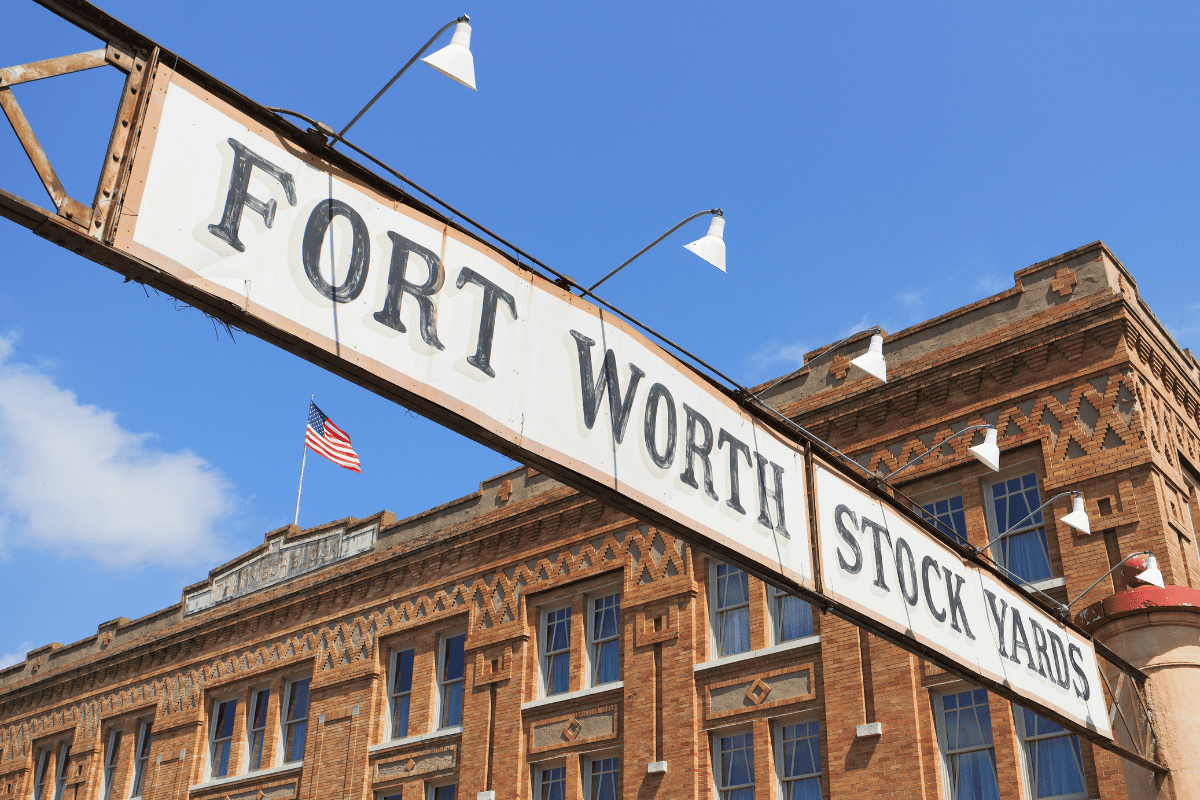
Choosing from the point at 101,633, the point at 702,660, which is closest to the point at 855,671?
the point at 702,660

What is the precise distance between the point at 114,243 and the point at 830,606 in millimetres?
3942

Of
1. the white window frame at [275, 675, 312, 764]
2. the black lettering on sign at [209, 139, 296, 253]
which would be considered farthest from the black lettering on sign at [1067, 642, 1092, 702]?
the white window frame at [275, 675, 312, 764]

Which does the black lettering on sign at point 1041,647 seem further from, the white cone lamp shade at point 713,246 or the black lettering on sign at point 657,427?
the black lettering on sign at point 657,427

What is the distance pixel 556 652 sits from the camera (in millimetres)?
20766

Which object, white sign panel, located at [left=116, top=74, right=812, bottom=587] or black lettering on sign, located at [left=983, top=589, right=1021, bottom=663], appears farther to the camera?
black lettering on sign, located at [left=983, top=589, right=1021, bottom=663]

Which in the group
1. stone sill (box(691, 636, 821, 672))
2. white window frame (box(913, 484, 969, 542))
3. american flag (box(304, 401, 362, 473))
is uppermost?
american flag (box(304, 401, 362, 473))

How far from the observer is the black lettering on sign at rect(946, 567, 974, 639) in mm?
6691

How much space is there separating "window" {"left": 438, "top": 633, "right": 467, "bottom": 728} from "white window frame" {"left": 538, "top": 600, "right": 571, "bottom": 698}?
1950 millimetres

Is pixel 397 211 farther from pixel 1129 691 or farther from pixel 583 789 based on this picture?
pixel 583 789

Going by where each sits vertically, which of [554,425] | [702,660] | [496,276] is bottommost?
[554,425]

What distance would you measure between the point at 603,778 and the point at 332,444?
1110 centimetres

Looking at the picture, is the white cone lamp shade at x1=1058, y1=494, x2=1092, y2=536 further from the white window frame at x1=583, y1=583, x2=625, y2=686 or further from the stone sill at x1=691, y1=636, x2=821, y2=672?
the white window frame at x1=583, y1=583, x2=625, y2=686

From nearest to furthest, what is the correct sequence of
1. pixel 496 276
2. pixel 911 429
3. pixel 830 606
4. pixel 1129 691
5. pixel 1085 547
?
pixel 496 276
pixel 830 606
pixel 1129 691
pixel 1085 547
pixel 911 429

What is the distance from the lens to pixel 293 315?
365 cm
